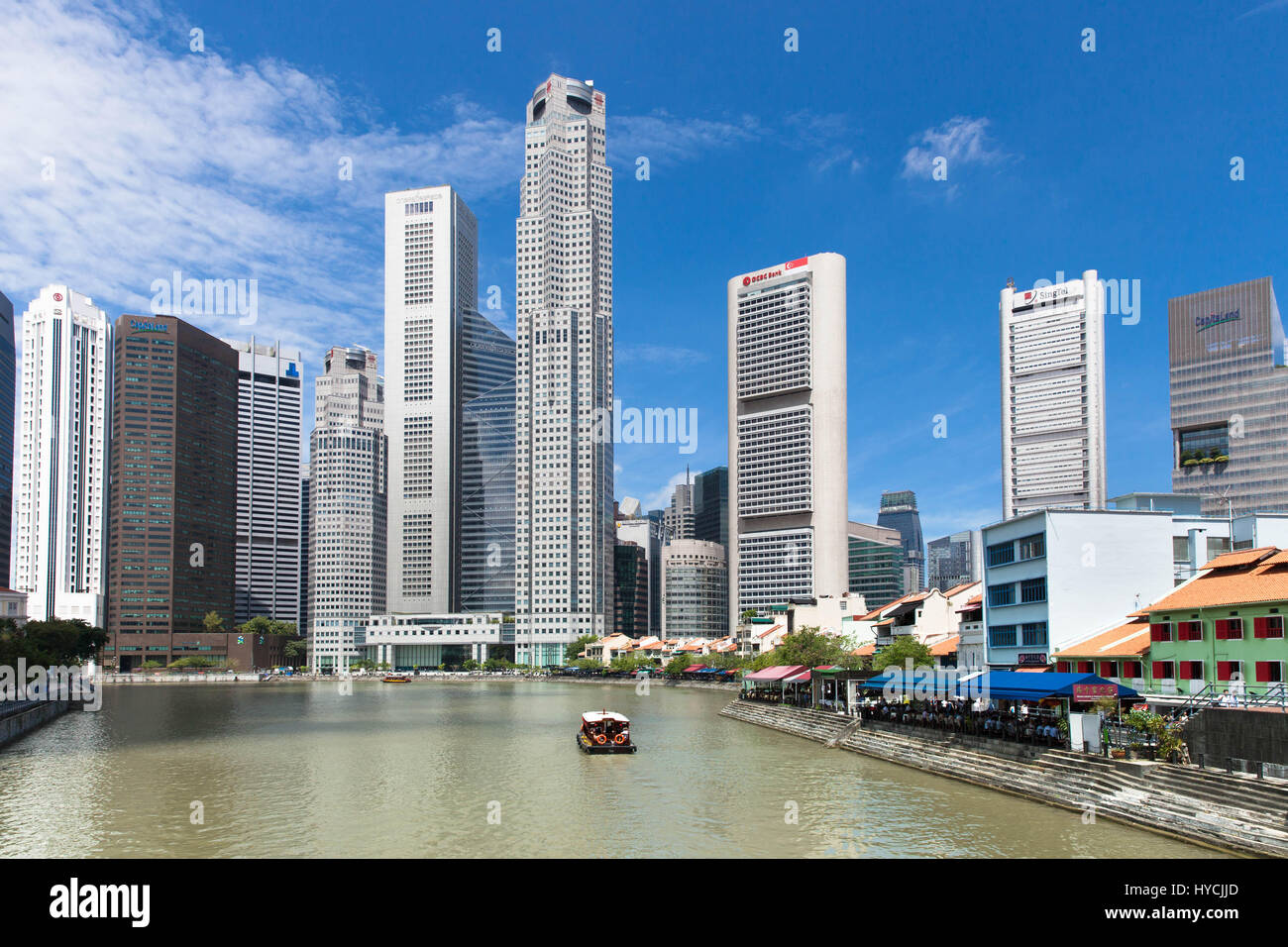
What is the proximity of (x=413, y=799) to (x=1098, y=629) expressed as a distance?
1658 inches

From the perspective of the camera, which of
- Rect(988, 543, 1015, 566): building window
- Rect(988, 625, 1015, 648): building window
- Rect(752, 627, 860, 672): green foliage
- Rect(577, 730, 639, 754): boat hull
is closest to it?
Rect(577, 730, 639, 754): boat hull

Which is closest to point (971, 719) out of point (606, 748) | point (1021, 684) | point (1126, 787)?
point (1021, 684)

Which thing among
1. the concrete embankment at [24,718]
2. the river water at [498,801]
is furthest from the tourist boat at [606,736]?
the concrete embankment at [24,718]

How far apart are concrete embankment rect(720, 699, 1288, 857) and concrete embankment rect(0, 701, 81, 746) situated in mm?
61914

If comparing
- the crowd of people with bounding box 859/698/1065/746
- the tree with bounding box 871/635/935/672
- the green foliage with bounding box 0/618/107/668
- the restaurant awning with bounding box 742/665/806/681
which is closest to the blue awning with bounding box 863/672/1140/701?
the crowd of people with bounding box 859/698/1065/746

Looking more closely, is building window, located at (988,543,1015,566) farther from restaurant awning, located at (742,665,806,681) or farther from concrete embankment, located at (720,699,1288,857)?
restaurant awning, located at (742,665,806,681)

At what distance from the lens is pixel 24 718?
8019 cm

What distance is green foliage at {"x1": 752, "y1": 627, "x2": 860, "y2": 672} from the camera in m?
97.0

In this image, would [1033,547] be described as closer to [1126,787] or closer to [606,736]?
[606,736]

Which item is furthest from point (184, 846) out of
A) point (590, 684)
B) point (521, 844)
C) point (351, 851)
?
point (590, 684)

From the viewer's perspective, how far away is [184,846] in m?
35.6

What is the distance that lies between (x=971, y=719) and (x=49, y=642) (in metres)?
121
